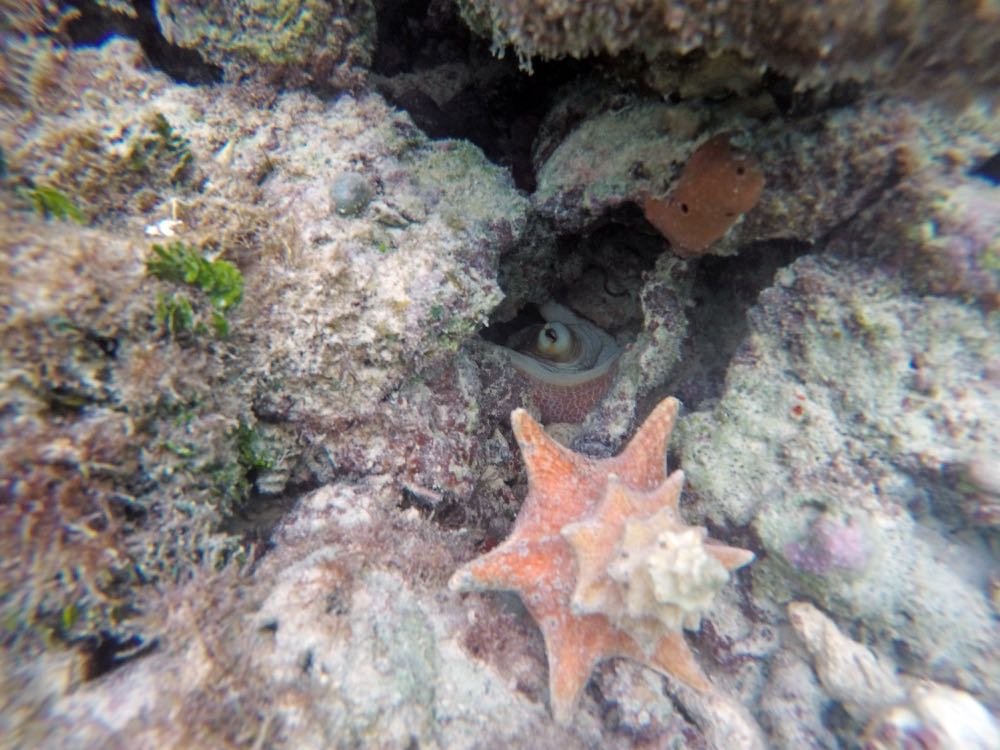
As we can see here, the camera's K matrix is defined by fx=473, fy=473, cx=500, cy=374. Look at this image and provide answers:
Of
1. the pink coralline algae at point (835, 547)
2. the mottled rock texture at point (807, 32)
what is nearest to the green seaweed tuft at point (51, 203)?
the mottled rock texture at point (807, 32)

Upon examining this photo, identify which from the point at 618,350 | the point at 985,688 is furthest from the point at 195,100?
the point at 985,688

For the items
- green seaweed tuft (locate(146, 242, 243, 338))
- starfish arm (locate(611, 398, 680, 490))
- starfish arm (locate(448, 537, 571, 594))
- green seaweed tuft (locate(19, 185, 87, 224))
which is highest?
green seaweed tuft (locate(19, 185, 87, 224))

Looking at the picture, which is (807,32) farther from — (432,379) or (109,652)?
(109,652)

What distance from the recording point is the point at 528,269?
3.45 metres

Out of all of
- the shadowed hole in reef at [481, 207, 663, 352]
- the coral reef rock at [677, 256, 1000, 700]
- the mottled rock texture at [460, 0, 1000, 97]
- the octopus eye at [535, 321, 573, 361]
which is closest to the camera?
the mottled rock texture at [460, 0, 1000, 97]

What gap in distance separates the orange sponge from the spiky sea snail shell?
1242mm

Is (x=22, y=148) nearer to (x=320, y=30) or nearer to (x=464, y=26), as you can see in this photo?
(x=320, y=30)

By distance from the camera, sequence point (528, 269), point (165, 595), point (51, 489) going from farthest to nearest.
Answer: point (528, 269), point (165, 595), point (51, 489)

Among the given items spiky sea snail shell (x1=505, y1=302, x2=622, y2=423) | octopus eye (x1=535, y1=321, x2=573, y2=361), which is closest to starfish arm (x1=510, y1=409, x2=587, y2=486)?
spiky sea snail shell (x1=505, y1=302, x2=622, y2=423)

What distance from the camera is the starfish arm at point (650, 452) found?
236cm

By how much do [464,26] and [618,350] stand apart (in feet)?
8.56

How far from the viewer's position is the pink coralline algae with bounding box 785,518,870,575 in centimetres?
221

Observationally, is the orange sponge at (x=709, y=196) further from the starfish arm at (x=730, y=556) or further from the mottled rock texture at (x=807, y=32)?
the starfish arm at (x=730, y=556)

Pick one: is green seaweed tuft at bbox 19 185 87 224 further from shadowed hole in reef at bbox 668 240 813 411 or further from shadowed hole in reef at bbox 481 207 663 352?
shadowed hole in reef at bbox 668 240 813 411
